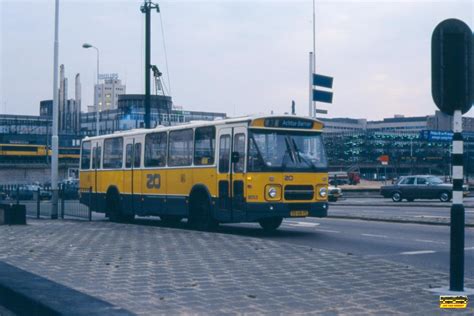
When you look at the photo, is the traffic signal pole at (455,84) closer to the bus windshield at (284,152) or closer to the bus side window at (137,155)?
the bus windshield at (284,152)

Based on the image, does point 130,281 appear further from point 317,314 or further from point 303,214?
point 303,214

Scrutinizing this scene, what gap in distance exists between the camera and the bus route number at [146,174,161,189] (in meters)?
20.2

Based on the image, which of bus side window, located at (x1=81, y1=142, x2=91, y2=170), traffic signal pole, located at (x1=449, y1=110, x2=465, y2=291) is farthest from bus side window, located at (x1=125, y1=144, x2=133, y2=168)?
traffic signal pole, located at (x1=449, y1=110, x2=465, y2=291)

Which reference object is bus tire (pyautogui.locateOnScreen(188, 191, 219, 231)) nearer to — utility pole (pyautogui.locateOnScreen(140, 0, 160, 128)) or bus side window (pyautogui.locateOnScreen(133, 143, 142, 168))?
bus side window (pyautogui.locateOnScreen(133, 143, 142, 168))

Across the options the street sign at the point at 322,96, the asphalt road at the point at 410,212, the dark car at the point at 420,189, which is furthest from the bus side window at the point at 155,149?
the dark car at the point at 420,189

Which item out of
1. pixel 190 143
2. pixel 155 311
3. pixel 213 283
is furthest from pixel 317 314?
pixel 190 143

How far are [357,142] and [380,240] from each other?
376 feet

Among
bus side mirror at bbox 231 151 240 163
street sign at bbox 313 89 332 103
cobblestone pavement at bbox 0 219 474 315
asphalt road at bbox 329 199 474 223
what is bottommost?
asphalt road at bbox 329 199 474 223

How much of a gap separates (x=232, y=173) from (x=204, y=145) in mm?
1717

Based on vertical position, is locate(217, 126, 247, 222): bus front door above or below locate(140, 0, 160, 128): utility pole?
below

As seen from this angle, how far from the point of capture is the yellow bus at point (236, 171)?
1644 cm

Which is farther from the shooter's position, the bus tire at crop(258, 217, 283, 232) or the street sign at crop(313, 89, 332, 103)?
the street sign at crop(313, 89, 332, 103)

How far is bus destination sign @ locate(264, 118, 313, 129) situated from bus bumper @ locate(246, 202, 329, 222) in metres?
1.93

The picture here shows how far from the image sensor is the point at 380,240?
1548 cm
